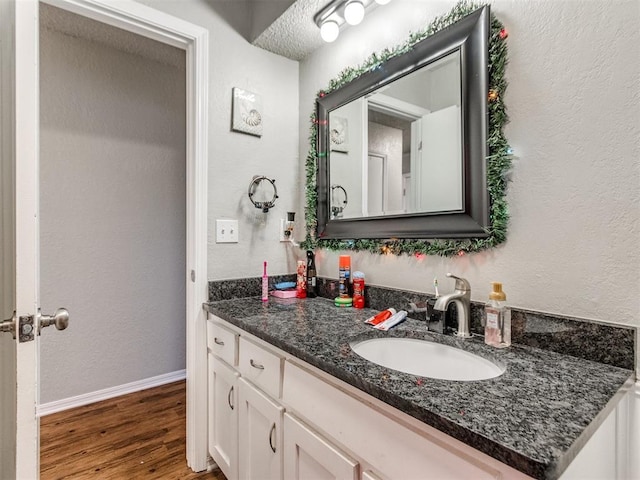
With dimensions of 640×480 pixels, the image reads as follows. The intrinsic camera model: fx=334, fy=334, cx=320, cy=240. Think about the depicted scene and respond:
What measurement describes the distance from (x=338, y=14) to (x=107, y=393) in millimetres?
2695

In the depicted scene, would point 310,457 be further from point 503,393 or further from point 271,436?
point 503,393

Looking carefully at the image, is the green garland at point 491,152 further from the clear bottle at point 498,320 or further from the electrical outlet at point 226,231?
the electrical outlet at point 226,231

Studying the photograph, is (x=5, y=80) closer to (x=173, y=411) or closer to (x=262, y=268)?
(x=262, y=268)

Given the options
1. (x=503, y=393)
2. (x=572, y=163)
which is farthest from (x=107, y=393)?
(x=572, y=163)

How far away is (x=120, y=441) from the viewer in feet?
5.99

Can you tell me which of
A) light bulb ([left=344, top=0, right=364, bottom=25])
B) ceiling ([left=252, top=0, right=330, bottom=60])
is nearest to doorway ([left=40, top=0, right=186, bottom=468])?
ceiling ([left=252, top=0, right=330, bottom=60])

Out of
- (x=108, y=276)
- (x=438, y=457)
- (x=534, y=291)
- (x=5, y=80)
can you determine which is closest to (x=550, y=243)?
(x=534, y=291)

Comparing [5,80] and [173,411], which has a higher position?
[5,80]

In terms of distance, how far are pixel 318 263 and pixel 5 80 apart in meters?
1.38

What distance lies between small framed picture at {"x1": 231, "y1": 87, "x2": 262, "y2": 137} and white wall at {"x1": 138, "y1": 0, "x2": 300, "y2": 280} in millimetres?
29

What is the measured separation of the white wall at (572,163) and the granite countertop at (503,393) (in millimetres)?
190

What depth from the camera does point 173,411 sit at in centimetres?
215

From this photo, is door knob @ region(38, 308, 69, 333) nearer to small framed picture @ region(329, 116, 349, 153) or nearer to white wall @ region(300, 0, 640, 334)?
white wall @ region(300, 0, 640, 334)

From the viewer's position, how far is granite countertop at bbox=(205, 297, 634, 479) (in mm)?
536
